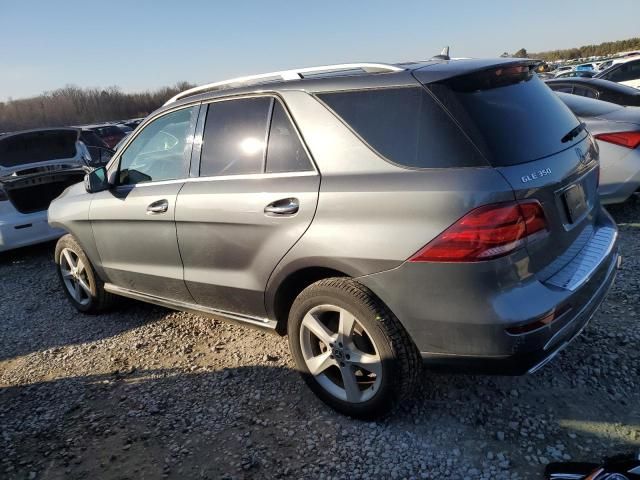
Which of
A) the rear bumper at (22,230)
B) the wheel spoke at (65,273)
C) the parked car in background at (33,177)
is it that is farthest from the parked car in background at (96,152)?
the wheel spoke at (65,273)

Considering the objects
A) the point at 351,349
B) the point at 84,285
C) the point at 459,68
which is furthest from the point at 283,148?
the point at 84,285

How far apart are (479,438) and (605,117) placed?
4.30m

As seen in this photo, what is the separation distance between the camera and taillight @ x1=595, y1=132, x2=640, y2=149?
509 cm

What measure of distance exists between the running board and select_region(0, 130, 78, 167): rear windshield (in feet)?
11.2

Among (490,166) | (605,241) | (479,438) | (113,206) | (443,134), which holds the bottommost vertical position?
(479,438)

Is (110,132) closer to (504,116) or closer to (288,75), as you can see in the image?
(288,75)

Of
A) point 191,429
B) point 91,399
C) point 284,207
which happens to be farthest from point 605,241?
point 91,399

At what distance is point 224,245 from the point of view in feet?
9.85

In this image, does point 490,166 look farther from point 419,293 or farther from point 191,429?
point 191,429

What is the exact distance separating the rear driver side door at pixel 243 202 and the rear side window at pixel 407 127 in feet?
1.17

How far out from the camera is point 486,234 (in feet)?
6.86

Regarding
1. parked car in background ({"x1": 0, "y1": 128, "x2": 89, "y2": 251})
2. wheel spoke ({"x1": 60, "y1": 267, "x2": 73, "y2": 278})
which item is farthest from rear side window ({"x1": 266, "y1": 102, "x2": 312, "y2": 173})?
parked car in background ({"x1": 0, "y1": 128, "x2": 89, "y2": 251})

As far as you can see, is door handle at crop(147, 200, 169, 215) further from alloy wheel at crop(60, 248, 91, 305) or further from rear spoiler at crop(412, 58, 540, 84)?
rear spoiler at crop(412, 58, 540, 84)

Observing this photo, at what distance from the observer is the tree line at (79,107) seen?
5566 centimetres
